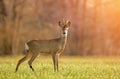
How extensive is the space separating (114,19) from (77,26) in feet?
19.9

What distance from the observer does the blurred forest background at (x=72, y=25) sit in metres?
51.8

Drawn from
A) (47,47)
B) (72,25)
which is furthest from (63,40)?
(72,25)

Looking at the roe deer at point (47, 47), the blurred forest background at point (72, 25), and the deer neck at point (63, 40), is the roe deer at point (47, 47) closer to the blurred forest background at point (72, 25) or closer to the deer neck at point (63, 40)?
the deer neck at point (63, 40)

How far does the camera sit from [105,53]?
59.5 m

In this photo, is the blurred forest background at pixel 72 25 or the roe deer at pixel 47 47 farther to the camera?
the blurred forest background at pixel 72 25

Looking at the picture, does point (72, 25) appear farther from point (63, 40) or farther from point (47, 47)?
point (63, 40)

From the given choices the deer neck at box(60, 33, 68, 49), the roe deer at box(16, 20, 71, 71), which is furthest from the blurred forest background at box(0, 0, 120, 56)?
the deer neck at box(60, 33, 68, 49)

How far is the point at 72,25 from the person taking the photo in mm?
59531

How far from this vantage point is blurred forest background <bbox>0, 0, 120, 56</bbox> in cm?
5175

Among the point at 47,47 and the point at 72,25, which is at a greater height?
the point at 72,25

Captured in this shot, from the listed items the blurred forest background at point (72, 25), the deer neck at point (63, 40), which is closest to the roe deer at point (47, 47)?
the deer neck at point (63, 40)

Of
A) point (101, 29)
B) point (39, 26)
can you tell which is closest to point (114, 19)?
point (101, 29)

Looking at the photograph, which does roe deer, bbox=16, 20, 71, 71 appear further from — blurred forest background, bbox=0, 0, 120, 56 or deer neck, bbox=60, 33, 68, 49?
blurred forest background, bbox=0, 0, 120, 56

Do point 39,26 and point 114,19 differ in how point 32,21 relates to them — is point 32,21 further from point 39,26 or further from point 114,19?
point 114,19
